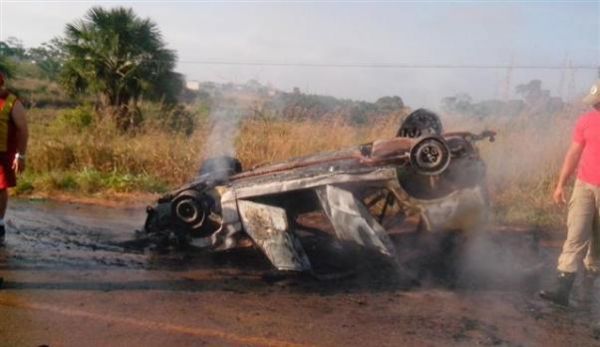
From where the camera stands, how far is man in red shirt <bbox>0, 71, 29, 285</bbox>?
5883mm

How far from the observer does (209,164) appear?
7.14 meters

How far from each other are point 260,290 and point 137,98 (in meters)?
11.3

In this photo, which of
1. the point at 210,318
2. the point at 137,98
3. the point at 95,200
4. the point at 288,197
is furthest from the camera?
the point at 137,98

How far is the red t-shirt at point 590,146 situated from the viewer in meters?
4.87

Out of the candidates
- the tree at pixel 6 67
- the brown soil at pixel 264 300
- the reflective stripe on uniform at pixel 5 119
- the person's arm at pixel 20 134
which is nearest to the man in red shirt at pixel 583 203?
the brown soil at pixel 264 300

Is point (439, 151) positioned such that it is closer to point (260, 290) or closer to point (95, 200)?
point (260, 290)

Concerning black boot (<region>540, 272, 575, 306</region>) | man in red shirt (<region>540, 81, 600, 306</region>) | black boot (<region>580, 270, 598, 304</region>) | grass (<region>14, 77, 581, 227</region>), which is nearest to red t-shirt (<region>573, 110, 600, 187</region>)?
man in red shirt (<region>540, 81, 600, 306</region>)

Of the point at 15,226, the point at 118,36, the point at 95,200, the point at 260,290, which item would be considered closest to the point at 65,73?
the point at 118,36

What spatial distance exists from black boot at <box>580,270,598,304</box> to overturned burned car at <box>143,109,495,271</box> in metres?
1.12

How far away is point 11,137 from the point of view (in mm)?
6016

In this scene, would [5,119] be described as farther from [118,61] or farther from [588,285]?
[118,61]

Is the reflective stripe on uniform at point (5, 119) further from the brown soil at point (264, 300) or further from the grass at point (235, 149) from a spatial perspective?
the grass at point (235, 149)

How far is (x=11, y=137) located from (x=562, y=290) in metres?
5.45

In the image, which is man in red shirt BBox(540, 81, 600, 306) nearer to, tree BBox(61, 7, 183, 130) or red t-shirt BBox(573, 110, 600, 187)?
red t-shirt BBox(573, 110, 600, 187)
